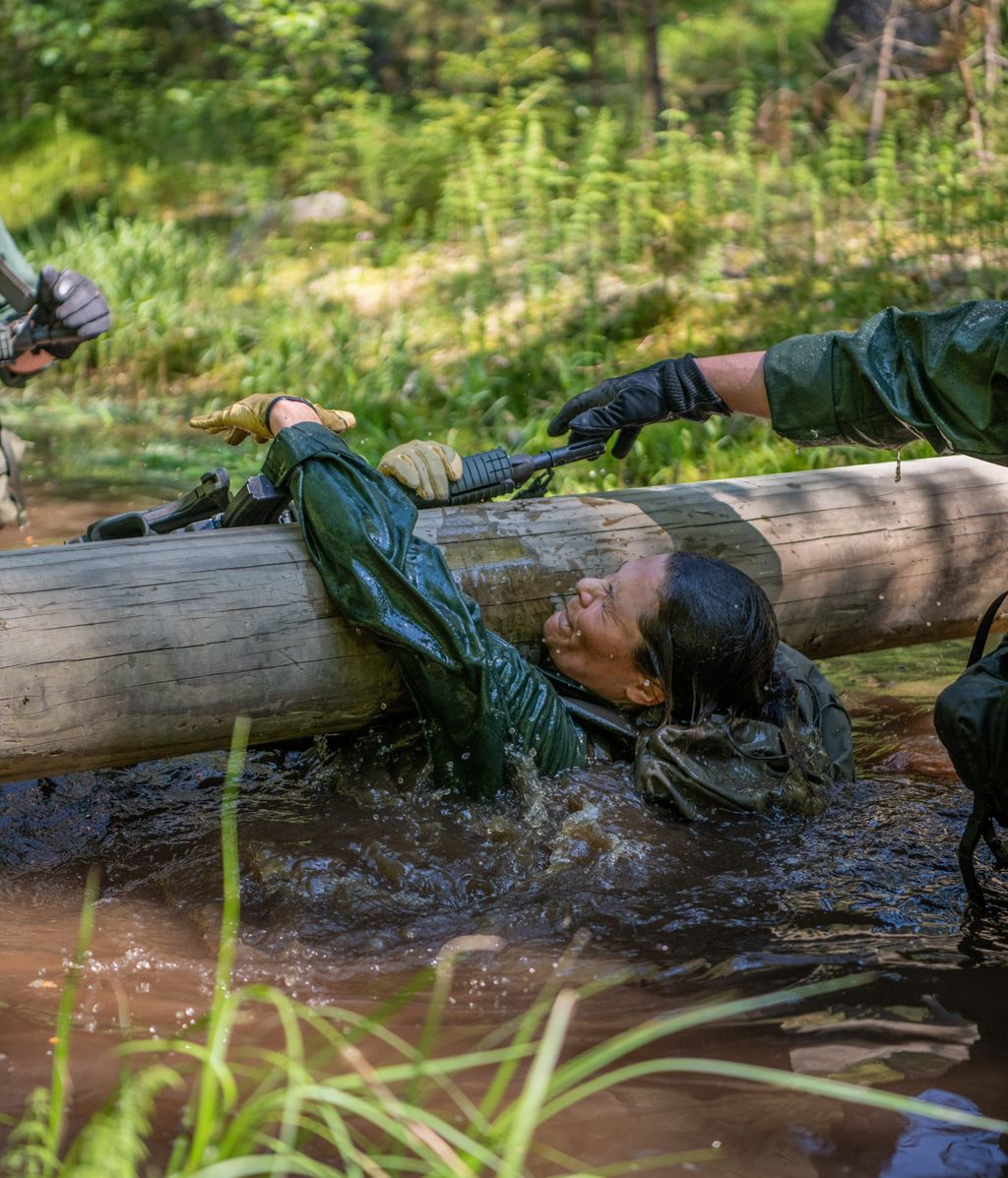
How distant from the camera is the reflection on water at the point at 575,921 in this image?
209cm

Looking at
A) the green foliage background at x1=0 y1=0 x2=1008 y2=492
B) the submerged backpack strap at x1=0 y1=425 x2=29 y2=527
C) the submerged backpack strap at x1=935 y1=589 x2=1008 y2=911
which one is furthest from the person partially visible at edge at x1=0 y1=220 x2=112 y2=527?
the submerged backpack strap at x1=935 y1=589 x2=1008 y2=911

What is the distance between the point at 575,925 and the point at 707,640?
32.3 inches

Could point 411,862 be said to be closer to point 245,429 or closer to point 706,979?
point 706,979

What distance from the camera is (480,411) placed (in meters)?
7.10

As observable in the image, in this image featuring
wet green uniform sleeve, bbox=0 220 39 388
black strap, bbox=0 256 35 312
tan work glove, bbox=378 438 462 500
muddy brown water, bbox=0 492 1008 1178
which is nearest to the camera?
muddy brown water, bbox=0 492 1008 1178

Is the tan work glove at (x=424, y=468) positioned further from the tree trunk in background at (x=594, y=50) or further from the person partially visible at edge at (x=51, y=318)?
the tree trunk in background at (x=594, y=50)

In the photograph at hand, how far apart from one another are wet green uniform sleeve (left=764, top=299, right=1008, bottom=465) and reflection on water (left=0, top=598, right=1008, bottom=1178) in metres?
1.04

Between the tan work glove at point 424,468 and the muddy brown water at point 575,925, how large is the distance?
2.17 feet

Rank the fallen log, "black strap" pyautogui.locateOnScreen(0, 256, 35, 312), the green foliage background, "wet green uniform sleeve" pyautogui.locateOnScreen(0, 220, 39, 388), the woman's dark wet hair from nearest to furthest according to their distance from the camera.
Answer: the fallen log → the woman's dark wet hair → "black strap" pyautogui.locateOnScreen(0, 256, 35, 312) → "wet green uniform sleeve" pyautogui.locateOnScreen(0, 220, 39, 388) → the green foliage background

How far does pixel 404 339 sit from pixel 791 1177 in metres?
6.50

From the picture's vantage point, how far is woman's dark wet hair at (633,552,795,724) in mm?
3162

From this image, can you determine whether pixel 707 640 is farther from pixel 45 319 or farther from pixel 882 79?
pixel 882 79

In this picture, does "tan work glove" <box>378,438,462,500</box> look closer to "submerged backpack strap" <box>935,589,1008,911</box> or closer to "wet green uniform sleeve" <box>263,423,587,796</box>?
"wet green uniform sleeve" <box>263,423,587,796</box>

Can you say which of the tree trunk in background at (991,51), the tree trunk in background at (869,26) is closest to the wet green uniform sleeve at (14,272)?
the tree trunk in background at (991,51)
